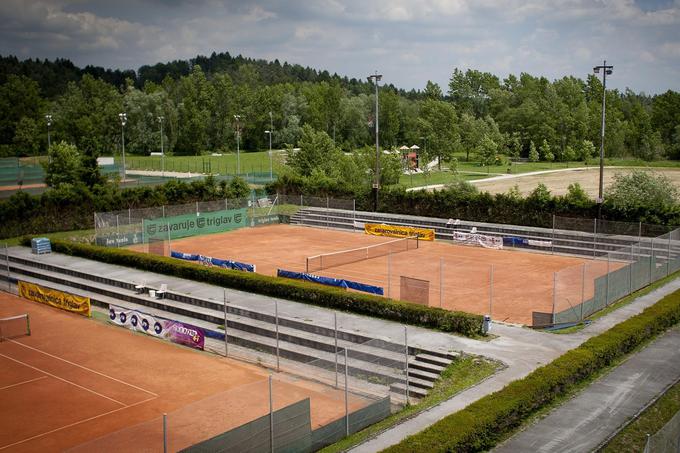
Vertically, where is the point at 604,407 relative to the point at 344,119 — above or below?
below

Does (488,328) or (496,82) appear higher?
(496,82)

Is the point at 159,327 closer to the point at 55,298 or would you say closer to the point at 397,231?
the point at 55,298

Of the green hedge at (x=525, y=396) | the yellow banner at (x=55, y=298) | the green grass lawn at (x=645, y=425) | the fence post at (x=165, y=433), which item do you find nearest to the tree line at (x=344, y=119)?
the yellow banner at (x=55, y=298)

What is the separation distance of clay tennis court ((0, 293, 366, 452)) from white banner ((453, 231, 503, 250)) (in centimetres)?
2546

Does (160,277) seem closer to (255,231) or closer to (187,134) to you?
(255,231)

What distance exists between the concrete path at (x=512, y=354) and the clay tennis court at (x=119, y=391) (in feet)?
4.94

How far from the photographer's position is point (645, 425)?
16906mm

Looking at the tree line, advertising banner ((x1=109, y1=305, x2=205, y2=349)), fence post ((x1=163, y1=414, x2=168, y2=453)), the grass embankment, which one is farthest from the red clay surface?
the tree line

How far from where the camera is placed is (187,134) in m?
128

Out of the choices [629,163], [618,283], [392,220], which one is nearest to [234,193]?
[392,220]

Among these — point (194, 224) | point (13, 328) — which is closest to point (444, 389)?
point (13, 328)

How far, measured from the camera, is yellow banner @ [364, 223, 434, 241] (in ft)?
159

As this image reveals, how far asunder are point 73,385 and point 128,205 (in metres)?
33.6

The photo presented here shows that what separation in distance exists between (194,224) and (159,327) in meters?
25.4
